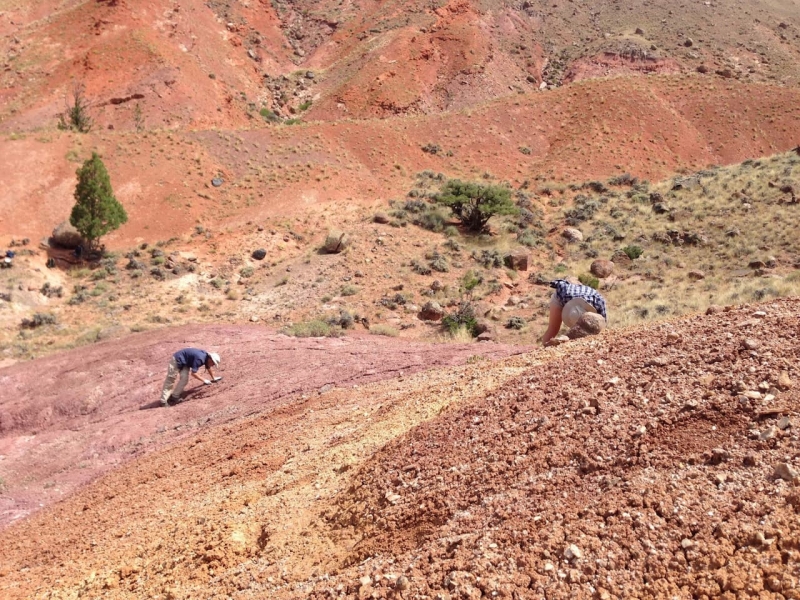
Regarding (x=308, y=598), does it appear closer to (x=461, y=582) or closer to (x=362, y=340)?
(x=461, y=582)

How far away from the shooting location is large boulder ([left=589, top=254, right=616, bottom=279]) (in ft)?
68.0

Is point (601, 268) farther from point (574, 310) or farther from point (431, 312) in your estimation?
point (574, 310)

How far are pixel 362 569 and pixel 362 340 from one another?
1033 centimetres

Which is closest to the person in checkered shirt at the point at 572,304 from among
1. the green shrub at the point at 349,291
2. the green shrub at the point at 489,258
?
the green shrub at the point at 349,291

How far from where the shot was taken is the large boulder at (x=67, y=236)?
77.4 feet

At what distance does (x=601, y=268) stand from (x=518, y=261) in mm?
3024

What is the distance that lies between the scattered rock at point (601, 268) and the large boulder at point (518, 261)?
2412mm

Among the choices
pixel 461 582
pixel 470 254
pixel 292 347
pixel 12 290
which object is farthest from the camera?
pixel 470 254

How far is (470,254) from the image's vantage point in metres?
23.8

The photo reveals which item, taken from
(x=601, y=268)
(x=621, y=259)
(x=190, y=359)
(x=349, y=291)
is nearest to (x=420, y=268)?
(x=349, y=291)

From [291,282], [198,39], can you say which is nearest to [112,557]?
[291,282]

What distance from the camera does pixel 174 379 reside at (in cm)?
1189

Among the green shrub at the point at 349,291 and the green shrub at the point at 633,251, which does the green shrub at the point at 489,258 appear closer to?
the green shrub at the point at 633,251

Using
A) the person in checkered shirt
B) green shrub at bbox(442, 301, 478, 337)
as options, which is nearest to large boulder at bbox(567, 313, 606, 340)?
the person in checkered shirt
